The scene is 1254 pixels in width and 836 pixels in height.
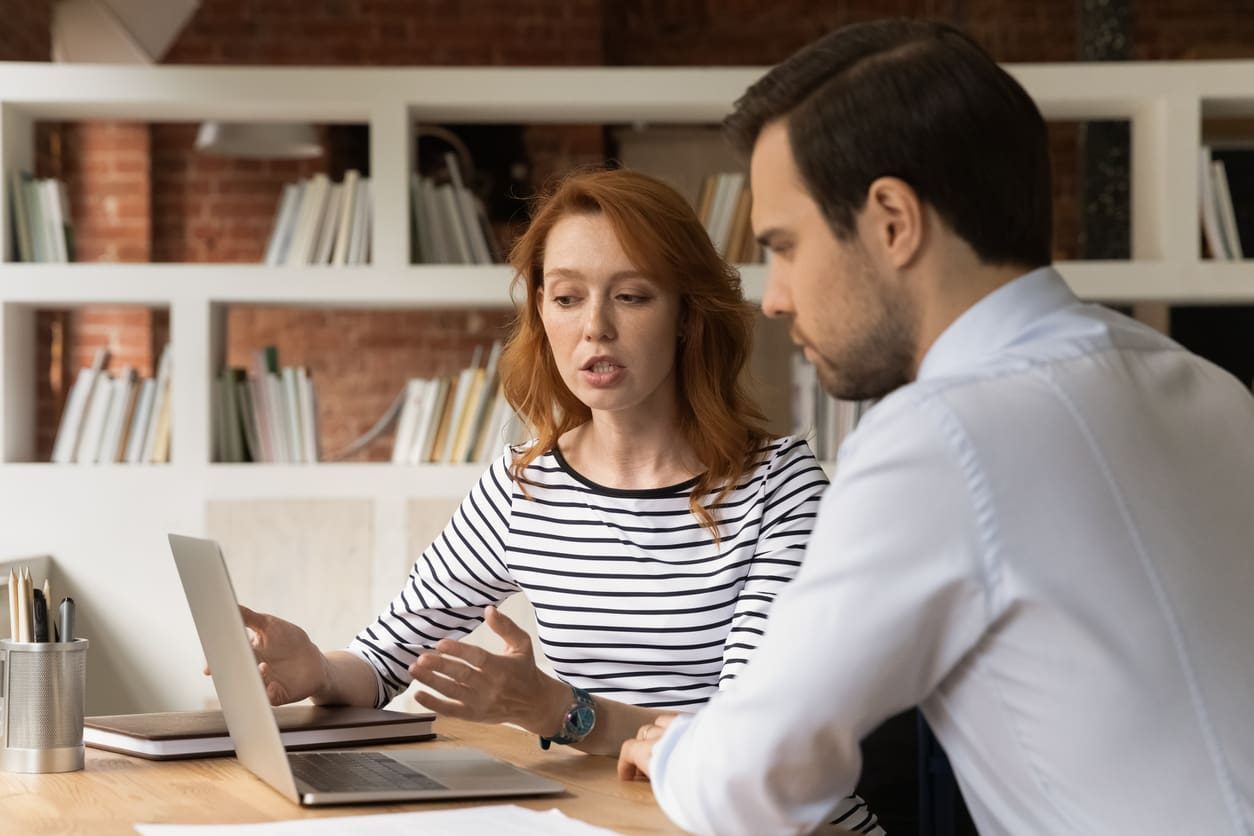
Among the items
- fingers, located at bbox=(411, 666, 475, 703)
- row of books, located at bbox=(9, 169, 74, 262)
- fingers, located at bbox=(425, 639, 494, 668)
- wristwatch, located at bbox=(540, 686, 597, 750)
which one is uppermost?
row of books, located at bbox=(9, 169, 74, 262)

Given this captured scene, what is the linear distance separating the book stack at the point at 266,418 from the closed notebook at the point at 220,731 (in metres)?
2.09

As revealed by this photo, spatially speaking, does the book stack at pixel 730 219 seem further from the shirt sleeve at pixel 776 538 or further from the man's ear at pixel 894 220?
the man's ear at pixel 894 220

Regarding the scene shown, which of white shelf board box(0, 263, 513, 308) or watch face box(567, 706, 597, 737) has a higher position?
white shelf board box(0, 263, 513, 308)

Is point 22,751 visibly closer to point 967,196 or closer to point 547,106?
point 967,196

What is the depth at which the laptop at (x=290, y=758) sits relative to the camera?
1.33m

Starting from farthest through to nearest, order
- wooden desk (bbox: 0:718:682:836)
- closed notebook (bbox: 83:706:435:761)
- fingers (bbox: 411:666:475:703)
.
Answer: closed notebook (bbox: 83:706:435:761)
fingers (bbox: 411:666:475:703)
wooden desk (bbox: 0:718:682:836)

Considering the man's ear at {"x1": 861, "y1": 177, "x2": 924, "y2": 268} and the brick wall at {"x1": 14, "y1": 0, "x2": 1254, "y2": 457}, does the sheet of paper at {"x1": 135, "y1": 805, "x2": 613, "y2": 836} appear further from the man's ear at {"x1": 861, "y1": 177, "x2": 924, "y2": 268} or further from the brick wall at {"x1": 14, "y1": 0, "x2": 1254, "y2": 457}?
the brick wall at {"x1": 14, "y1": 0, "x2": 1254, "y2": 457}

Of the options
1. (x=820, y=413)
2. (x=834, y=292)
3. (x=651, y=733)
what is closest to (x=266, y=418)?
(x=820, y=413)

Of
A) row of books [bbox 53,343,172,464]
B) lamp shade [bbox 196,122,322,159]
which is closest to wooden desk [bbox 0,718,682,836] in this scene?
row of books [bbox 53,343,172,464]

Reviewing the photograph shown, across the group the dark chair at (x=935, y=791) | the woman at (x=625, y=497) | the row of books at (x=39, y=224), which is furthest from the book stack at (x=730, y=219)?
the woman at (x=625, y=497)

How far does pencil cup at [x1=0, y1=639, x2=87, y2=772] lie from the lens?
4.91ft

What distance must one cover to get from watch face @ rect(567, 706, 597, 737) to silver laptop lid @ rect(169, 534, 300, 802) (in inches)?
13.5

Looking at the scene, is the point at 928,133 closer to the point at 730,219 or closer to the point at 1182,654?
the point at 1182,654

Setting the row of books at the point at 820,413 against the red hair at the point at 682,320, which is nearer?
the red hair at the point at 682,320
